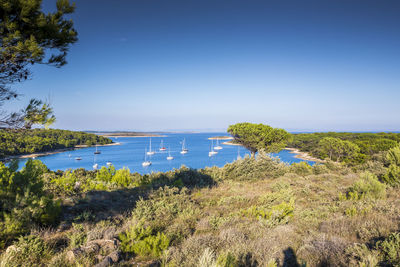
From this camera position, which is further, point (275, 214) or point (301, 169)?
point (301, 169)

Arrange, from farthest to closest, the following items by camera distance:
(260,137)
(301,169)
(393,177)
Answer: (260,137) → (301,169) → (393,177)

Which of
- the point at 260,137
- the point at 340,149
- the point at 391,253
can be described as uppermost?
the point at 260,137

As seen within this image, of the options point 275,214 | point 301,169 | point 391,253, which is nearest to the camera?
point 391,253

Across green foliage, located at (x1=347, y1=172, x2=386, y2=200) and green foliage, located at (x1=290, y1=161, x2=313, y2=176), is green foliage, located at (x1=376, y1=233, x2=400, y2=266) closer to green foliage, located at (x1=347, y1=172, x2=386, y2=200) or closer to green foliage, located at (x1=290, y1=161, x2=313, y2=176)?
green foliage, located at (x1=347, y1=172, x2=386, y2=200)

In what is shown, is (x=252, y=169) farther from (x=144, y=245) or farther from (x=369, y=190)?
(x=144, y=245)

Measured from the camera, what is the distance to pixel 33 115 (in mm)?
4738

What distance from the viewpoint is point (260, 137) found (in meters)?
30.2

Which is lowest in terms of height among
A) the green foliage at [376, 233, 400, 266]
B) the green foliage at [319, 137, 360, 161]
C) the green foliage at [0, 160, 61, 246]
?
the green foliage at [319, 137, 360, 161]

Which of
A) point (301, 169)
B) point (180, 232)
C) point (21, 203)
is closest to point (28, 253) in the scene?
point (21, 203)

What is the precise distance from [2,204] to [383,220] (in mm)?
7504

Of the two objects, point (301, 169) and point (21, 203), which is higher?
point (21, 203)

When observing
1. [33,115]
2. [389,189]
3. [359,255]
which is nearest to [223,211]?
[359,255]

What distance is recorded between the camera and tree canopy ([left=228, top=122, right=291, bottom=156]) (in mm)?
30172

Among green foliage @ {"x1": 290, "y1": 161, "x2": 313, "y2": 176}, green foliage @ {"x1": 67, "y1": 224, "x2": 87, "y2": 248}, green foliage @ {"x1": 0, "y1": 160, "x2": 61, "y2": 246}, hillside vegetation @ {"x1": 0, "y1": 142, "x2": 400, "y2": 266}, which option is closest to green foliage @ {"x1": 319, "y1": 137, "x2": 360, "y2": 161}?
green foliage @ {"x1": 290, "y1": 161, "x2": 313, "y2": 176}
